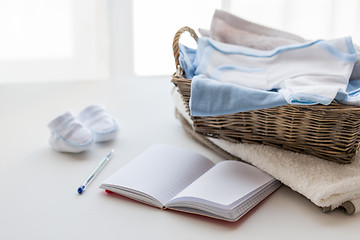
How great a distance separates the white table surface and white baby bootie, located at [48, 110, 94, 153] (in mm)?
20

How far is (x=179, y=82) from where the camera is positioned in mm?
948

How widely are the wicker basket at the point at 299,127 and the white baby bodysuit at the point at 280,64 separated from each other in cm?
14

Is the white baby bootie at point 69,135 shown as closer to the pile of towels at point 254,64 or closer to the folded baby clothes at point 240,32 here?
the pile of towels at point 254,64

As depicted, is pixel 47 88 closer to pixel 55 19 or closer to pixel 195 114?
pixel 55 19

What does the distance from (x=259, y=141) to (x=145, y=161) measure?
226 millimetres

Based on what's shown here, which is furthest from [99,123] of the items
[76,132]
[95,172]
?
[95,172]

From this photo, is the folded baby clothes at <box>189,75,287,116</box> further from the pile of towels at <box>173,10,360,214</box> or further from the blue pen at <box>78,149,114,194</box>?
the blue pen at <box>78,149,114,194</box>

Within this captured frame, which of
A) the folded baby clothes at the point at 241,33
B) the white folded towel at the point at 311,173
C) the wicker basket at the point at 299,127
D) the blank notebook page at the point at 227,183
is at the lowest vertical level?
the blank notebook page at the point at 227,183

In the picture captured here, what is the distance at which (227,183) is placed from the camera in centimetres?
83

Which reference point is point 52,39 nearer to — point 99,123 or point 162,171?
point 99,123

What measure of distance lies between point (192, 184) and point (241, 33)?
535mm

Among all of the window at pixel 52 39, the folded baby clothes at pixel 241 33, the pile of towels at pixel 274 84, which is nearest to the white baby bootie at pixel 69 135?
the pile of towels at pixel 274 84

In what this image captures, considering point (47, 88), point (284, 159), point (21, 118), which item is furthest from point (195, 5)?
point (284, 159)

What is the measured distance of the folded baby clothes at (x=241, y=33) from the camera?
3.92 feet
